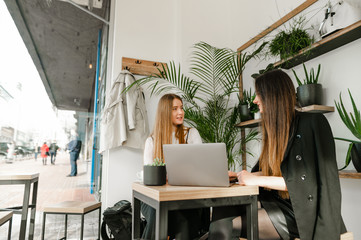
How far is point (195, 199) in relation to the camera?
102 cm

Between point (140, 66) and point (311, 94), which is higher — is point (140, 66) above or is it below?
above

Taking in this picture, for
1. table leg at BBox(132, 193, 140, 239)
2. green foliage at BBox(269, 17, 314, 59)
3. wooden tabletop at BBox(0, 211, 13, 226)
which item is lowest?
wooden tabletop at BBox(0, 211, 13, 226)

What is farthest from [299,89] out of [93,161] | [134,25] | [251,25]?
[93,161]

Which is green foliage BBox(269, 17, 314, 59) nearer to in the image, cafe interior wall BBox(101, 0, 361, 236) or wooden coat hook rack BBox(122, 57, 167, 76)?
cafe interior wall BBox(101, 0, 361, 236)

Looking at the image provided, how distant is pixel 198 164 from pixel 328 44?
1.58 metres

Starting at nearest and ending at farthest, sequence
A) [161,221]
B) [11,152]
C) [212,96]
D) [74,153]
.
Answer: [161,221] → [11,152] → [74,153] → [212,96]

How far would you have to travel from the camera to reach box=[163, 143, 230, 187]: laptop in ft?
3.49

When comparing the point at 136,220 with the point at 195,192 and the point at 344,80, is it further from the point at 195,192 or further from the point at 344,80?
the point at 344,80

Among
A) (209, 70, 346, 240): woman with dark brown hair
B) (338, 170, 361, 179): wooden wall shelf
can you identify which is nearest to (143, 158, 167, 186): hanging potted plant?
(209, 70, 346, 240): woman with dark brown hair

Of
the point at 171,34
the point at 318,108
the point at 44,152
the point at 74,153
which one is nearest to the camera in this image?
the point at 318,108

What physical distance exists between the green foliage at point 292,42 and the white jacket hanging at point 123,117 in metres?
1.44

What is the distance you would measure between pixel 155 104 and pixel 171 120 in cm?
87

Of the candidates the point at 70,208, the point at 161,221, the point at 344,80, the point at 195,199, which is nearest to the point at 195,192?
the point at 195,199

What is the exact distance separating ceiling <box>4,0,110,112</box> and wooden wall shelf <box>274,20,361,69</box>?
2.09 metres
